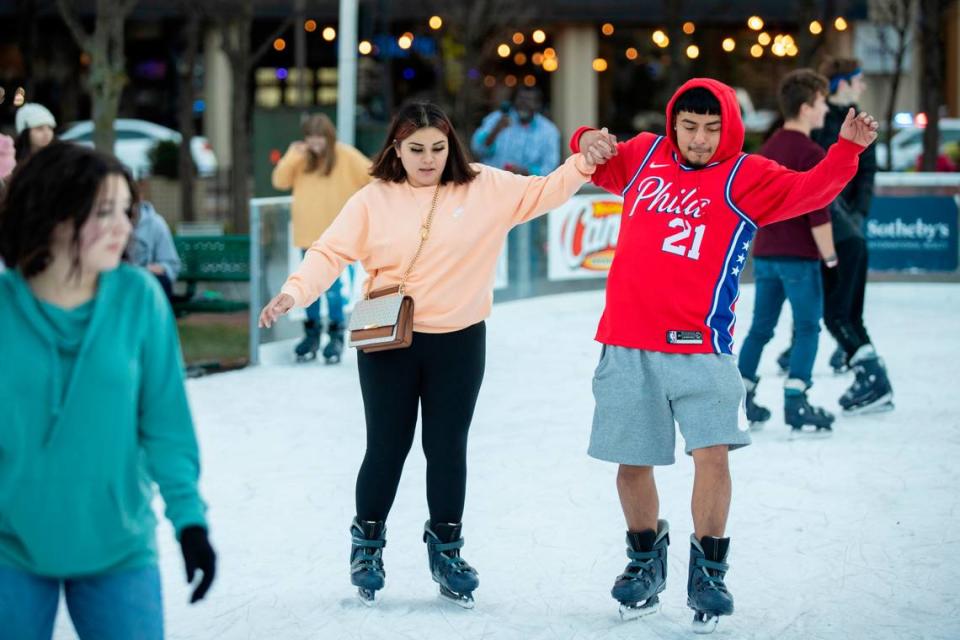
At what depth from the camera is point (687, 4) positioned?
98.7ft

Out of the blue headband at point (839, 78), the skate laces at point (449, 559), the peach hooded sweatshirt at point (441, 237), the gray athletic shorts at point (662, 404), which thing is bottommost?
the skate laces at point (449, 559)

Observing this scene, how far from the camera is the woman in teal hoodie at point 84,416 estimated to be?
2.58 m

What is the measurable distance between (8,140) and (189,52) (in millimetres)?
16084

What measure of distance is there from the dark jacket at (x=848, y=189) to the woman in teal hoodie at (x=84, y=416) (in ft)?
16.9

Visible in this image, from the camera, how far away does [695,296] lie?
4203mm

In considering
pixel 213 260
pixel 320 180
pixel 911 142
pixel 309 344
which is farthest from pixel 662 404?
pixel 911 142

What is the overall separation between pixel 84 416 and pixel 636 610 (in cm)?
223

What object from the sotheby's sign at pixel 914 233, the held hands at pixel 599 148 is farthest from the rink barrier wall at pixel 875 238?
the held hands at pixel 599 148

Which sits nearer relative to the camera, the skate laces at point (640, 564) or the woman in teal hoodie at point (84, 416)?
the woman in teal hoodie at point (84, 416)

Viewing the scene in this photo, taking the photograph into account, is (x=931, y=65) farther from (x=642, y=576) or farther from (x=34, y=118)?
(x=642, y=576)

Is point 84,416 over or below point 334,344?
over

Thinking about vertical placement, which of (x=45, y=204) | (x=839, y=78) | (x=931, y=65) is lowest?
(x=45, y=204)

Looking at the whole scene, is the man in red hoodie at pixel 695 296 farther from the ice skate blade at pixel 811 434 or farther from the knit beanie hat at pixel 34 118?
the knit beanie hat at pixel 34 118

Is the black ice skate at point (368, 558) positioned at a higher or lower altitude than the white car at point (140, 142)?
lower
